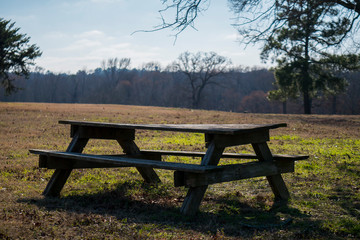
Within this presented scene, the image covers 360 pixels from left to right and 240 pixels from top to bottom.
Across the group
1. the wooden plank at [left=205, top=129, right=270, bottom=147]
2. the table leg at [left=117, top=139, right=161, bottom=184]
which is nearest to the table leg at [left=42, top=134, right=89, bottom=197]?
the table leg at [left=117, top=139, right=161, bottom=184]

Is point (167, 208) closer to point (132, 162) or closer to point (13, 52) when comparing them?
point (132, 162)

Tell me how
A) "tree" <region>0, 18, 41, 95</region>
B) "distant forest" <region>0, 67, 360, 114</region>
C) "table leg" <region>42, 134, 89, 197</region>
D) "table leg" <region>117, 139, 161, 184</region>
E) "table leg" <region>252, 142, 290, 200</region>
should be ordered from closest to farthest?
"table leg" <region>252, 142, 290, 200</region> → "table leg" <region>42, 134, 89, 197</region> → "table leg" <region>117, 139, 161, 184</region> → "tree" <region>0, 18, 41, 95</region> → "distant forest" <region>0, 67, 360, 114</region>

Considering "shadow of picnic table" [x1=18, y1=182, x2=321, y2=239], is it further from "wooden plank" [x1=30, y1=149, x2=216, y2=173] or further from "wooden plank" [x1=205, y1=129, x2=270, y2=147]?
"wooden plank" [x1=205, y1=129, x2=270, y2=147]

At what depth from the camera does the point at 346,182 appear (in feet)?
21.5

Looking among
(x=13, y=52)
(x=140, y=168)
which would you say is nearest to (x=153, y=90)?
(x=13, y=52)

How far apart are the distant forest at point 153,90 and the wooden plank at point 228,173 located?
8048 cm

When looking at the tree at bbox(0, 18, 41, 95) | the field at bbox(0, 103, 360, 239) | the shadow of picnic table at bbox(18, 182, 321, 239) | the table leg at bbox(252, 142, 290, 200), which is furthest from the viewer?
the tree at bbox(0, 18, 41, 95)

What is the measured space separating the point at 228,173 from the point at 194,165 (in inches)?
19.6

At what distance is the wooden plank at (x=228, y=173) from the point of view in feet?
14.2

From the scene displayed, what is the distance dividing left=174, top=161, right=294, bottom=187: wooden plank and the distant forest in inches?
3169

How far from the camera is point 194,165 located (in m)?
4.36

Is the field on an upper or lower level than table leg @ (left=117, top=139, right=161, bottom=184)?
lower

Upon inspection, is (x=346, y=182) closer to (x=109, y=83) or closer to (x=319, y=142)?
(x=319, y=142)

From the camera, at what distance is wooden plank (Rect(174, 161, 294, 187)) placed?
432 centimetres
